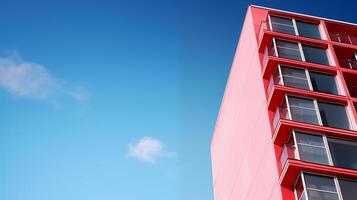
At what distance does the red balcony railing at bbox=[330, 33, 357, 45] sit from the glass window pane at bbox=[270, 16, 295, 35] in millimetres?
3542

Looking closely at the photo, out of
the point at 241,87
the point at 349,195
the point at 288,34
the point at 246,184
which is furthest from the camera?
the point at 241,87

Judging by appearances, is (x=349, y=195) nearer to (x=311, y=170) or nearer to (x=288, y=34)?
(x=311, y=170)

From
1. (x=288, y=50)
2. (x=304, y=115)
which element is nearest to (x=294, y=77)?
(x=288, y=50)

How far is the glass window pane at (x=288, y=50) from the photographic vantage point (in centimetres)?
3304

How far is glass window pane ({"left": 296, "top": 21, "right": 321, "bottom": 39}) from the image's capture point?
35.4 metres

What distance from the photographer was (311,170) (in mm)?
25188

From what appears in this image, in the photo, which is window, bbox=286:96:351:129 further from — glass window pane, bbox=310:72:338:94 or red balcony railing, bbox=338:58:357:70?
red balcony railing, bbox=338:58:357:70

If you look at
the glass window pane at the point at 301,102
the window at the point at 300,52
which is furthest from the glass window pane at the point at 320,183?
the window at the point at 300,52

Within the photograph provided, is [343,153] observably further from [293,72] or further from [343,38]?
[343,38]

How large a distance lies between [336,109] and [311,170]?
619 cm

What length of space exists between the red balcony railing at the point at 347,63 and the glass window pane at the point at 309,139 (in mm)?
9413

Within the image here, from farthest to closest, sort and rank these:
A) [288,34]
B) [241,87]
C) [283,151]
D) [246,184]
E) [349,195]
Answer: [241,87]
[288,34]
[246,184]
[283,151]
[349,195]

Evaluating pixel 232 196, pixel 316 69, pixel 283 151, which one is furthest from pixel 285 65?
pixel 232 196

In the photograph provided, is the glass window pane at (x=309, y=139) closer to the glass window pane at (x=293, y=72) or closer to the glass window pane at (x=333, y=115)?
the glass window pane at (x=333, y=115)
